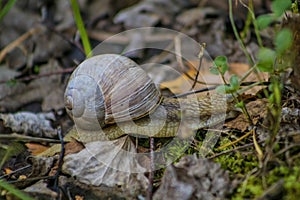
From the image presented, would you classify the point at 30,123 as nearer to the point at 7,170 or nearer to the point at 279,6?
the point at 7,170

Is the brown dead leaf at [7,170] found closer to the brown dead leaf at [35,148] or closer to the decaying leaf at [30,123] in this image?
the brown dead leaf at [35,148]

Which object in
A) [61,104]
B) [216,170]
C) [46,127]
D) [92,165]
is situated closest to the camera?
[216,170]

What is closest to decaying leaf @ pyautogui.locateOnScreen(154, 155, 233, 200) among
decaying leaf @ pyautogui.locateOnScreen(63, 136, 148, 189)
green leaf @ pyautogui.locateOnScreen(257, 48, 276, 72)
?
decaying leaf @ pyautogui.locateOnScreen(63, 136, 148, 189)

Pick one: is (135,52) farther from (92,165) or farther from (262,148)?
(262,148)

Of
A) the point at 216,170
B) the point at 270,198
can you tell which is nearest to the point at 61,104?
the point at 216,170

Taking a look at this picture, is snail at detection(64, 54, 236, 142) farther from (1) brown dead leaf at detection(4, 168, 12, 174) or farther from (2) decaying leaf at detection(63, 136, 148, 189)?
(1) brown dead leaf at detection(4, 168, 12, 174)
